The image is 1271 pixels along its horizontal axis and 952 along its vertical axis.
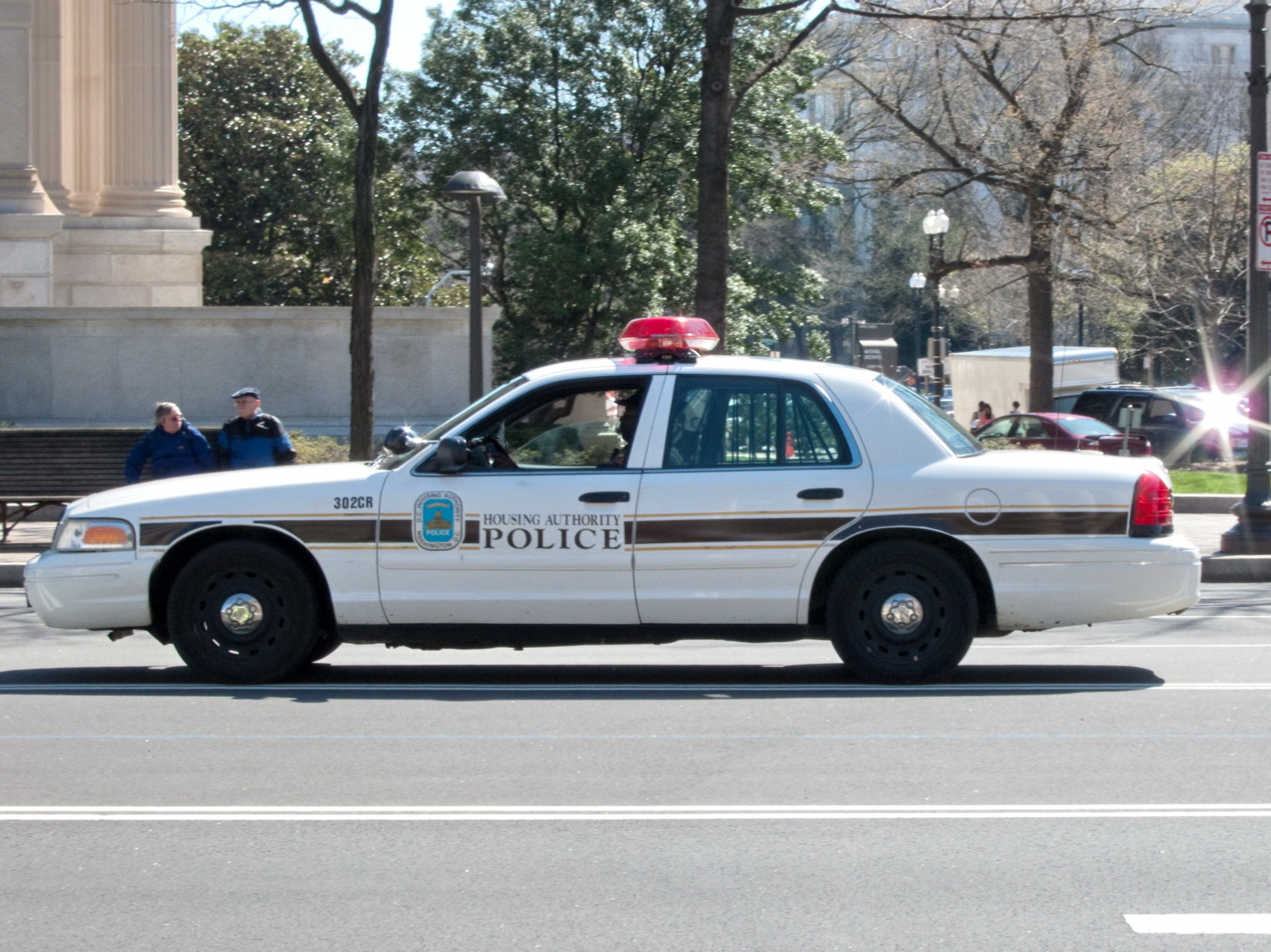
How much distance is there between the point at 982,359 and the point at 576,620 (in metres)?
37.3

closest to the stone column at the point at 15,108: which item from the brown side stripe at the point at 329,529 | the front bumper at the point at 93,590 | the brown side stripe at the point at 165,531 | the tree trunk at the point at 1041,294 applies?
the tree trunk at the point at 1041,294

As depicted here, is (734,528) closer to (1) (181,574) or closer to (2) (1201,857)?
(1) (181,574)

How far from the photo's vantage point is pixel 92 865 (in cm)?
513

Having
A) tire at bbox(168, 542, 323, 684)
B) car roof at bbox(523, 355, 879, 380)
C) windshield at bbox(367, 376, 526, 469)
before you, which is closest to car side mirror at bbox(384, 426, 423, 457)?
windshield at bbox(367, 376, 526, 469)

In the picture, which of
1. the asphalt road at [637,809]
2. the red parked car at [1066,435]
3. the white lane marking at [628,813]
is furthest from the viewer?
the red parked car at [1066,435]

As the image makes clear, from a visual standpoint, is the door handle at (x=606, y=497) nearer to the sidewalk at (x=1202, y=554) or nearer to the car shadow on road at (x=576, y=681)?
the car shadow on road at (x=576, y=681)

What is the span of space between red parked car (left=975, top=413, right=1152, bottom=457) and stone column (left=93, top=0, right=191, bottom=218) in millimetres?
14562

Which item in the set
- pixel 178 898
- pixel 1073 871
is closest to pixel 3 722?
pixel 178 898

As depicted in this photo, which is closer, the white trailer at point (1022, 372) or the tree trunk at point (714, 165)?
the tree trunk at point (714, 165)

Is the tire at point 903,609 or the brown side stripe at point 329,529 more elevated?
the brown side stripe at point 329,529

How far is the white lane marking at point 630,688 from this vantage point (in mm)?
8133

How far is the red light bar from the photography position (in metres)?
8.55

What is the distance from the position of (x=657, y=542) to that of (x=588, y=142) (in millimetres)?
20407

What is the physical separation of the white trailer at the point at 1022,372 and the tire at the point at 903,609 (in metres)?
33.0
